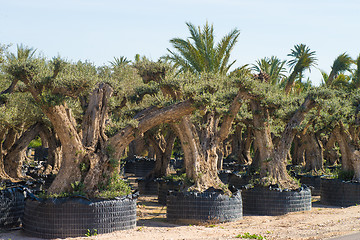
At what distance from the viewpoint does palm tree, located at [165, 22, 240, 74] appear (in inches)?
886

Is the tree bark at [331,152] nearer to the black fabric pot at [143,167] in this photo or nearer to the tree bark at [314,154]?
the tree bark at [314,154]

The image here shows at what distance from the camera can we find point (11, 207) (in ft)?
36.8

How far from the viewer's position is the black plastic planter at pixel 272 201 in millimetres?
14586

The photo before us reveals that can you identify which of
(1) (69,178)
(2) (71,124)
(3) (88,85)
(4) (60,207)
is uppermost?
(3) (88,85)

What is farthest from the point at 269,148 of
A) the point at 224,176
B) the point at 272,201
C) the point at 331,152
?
the point at 331,152

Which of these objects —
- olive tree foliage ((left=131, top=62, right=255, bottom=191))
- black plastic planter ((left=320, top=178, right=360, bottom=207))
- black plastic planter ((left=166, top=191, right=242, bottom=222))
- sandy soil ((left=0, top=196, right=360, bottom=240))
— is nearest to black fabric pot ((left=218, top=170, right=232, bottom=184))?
black plastic planter ((left=320, top=178, right=360, bottom=207))

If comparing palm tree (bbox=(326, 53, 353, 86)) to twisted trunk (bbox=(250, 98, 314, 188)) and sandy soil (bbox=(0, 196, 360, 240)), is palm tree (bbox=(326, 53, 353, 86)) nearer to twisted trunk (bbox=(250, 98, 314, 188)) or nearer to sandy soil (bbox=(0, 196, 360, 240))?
twisted trunk (bbox=(250, 98, 314, 188))

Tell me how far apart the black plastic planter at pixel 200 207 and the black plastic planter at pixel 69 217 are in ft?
7.88

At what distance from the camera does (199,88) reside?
1222cm

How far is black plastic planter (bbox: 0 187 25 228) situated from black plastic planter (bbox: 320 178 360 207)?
39.4ft

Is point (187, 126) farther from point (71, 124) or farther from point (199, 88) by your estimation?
point (71, 124)

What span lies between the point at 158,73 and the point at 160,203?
543cm

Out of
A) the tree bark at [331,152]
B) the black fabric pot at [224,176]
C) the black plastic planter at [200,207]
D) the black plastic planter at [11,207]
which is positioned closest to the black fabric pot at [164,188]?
the black plastic planter at [200,207]

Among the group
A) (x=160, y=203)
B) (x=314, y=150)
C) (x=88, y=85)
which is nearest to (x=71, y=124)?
(x=88, y=85)
